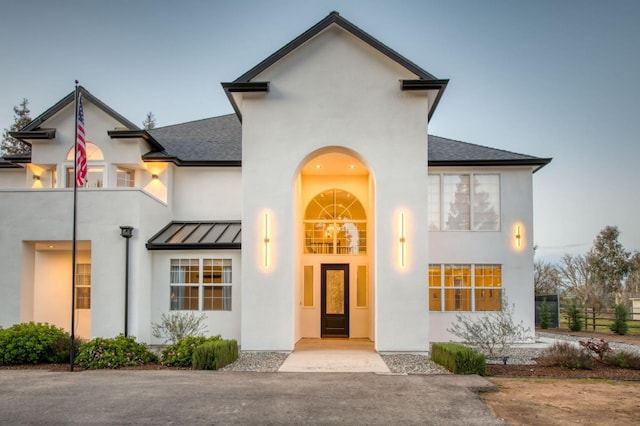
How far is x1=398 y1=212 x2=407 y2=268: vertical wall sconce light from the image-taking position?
45.4 feet

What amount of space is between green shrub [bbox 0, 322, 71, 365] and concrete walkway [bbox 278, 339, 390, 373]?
5.53m

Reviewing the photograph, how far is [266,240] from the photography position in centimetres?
1398

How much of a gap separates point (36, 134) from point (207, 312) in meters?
8.23

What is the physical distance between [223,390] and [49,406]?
2.77 m

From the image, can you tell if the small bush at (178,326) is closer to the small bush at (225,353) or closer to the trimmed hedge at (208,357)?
the small bush at (225,353)

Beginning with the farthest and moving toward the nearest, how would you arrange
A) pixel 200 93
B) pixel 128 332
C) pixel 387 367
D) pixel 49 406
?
pixel 200 93
pixel 128 332
pixel 387 367
pixel 49 406

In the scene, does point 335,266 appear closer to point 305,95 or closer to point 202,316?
point 202,316

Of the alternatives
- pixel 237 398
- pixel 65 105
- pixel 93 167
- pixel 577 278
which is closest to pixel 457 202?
pixel 237 398

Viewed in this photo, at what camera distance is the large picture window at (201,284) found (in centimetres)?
1566

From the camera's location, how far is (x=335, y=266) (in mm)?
17750

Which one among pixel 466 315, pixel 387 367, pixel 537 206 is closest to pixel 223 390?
pixel 387 367

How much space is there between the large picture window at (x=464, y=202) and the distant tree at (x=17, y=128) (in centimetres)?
3334

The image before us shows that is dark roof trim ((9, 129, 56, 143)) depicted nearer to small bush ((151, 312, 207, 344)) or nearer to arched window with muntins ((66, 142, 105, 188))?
arched window with muntins ((66, 142, 105, 188))

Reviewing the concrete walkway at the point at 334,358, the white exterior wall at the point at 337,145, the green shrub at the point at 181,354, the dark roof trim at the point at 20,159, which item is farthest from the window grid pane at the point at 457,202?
the dark roof trim at the point at 20,159
